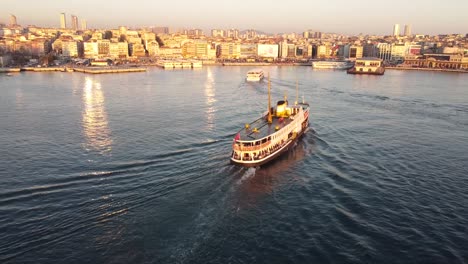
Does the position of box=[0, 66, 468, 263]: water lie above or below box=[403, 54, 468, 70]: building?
below

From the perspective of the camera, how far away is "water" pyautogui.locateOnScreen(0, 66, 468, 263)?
12352 mm

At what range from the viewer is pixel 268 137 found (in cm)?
2083

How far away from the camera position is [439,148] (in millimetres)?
23578

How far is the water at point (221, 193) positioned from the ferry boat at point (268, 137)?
2.19 feet

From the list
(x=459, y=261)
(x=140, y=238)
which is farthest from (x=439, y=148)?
(x=140, y=238)

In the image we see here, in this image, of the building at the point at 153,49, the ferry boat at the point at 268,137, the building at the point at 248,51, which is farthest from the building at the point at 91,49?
the ferry boat at the point at 268,137

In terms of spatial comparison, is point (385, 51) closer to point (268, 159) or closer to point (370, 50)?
point (370, 50)

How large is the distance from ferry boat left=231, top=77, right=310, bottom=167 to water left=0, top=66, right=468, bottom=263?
666 mm

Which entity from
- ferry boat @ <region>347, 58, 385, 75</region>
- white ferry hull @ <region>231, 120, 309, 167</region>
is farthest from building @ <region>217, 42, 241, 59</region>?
white ferry hull @ <region>231, 120, 309, 167</region>

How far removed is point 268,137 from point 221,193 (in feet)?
18.9

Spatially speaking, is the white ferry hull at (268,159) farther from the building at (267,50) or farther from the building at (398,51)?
the building at (267,50)

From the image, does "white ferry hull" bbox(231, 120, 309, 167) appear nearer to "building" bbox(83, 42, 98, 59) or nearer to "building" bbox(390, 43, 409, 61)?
"building" bbox(83, 42, 98, 59)

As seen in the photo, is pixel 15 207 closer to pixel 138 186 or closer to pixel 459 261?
pixel 138 186

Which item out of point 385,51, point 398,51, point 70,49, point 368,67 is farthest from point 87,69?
point 398,51
